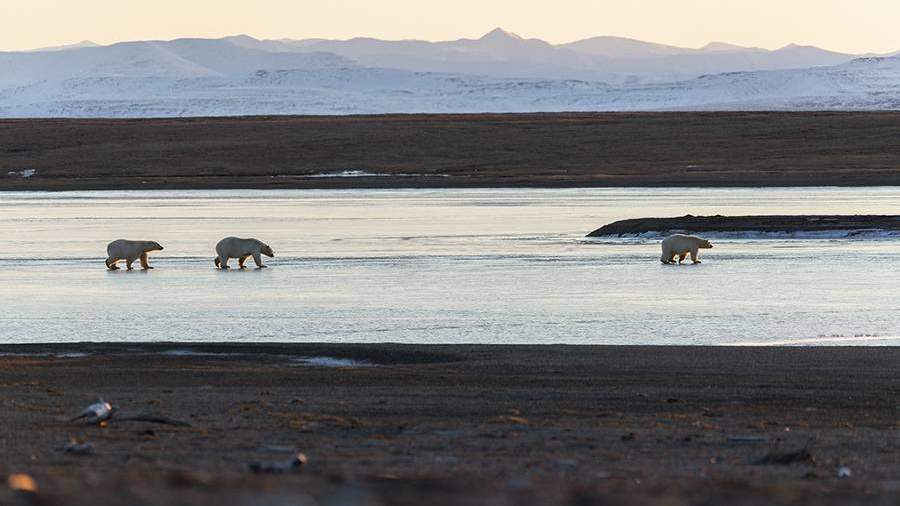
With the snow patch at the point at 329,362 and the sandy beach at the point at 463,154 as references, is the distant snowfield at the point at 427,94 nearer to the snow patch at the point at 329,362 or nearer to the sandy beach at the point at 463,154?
the sandy beach at the point at 463,154

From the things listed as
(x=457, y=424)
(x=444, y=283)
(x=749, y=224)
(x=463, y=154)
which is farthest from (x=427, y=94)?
(x=457, y=424)

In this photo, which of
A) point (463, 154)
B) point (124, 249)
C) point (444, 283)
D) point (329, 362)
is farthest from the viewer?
point (463, 154)

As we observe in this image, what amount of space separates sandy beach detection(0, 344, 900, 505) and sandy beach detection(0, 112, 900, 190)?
3880 centimetres

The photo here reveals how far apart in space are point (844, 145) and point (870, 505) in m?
67.4

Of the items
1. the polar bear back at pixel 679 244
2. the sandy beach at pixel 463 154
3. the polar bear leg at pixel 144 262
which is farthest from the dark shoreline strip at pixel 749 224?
the sandy beach at pixel 463 154

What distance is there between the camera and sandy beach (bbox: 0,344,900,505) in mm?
5465

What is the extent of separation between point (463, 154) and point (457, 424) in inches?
2336

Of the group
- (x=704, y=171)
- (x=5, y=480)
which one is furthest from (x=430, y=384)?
(x=704, y=171)

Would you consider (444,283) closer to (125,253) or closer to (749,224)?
(125,253)

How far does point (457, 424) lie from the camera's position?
392 inches

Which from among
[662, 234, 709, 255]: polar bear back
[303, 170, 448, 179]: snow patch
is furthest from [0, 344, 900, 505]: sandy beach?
[303, 170, 448, 179]: snow patch

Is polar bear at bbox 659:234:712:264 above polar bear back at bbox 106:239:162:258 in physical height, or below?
below

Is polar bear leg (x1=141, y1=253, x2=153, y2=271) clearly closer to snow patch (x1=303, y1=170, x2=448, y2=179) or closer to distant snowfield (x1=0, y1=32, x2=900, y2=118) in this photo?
snow patch (x1=303, y1=170, x2=448, y2=179)

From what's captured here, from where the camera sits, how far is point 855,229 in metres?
30.4
